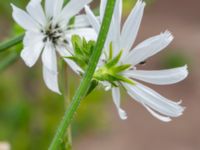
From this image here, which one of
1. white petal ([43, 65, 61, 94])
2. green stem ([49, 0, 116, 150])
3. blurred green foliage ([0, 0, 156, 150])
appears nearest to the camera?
green stem ([49, 0, 116, 150])

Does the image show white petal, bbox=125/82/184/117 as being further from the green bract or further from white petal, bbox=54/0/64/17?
white petal, bbox=54/0/64/17

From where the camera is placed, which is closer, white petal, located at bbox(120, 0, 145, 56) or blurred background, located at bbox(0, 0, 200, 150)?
white petal, located at bbox(120, 0, 145, 56)

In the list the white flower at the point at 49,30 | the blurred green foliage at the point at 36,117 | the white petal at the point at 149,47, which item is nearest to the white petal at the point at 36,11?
the white flower at the point at 49,30

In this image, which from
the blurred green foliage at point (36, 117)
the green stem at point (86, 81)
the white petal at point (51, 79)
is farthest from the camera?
the blurred green foliage at point (36, 117)

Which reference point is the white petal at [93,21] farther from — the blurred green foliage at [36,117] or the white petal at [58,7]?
the blurred green foliage at [36,117]

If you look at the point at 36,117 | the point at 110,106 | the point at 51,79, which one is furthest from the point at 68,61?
the point at 110,106

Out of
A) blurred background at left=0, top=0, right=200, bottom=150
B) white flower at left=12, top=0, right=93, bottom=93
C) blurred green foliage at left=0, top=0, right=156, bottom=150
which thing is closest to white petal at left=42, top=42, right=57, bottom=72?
white flower at left=12, top=0, right=93, bottom=93

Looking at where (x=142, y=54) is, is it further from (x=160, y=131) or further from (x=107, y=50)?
(x=160, y=131)

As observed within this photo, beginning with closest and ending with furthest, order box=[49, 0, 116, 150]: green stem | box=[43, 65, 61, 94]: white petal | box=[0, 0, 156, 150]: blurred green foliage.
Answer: box=[49, 0, 116, 150]: green stem, box=[43, 65, 61, 94]: white petal, box=[0, 0, 156, 150]: blurred green foliage
